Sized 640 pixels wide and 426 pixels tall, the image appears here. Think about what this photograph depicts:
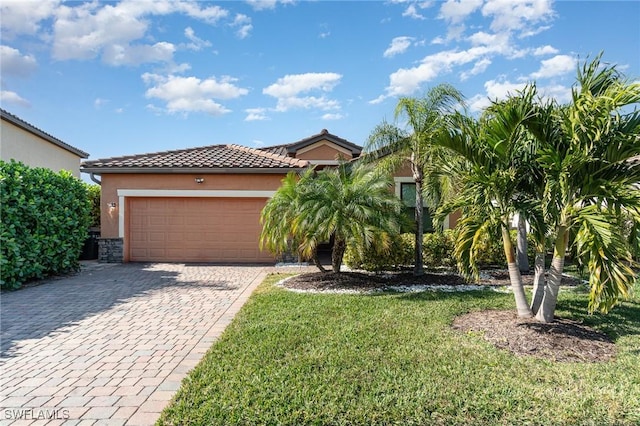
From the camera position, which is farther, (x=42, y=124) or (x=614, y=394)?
(x=42, y=124)

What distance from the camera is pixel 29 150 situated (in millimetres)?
17031

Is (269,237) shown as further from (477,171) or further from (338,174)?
(477,171)

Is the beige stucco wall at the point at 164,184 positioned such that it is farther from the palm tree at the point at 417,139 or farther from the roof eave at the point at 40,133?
the roof eave at the point at 40,133

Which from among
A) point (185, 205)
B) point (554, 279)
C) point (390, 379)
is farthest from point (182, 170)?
point (554, 279)

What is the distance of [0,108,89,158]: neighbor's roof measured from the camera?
1520 centimetres

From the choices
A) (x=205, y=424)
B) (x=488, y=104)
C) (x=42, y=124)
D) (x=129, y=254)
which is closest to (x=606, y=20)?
(x=488, y=104)

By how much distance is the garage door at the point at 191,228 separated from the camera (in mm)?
13883

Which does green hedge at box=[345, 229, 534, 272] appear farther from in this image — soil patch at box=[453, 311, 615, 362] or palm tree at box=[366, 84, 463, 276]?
A: soil patch at box=[453, 311, 615, 362]

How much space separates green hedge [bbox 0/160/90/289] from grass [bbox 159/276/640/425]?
7.19 metres

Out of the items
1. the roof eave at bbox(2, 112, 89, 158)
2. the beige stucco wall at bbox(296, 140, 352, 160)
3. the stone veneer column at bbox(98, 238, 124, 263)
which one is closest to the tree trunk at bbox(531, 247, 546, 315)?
the beige stucco wall at bbox(296, 140, 352, 160)

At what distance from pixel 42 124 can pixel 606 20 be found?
75.2ft

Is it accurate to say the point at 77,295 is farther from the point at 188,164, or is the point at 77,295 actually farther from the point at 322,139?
the point at 322,139

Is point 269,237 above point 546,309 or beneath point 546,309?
above

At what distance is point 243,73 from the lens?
12.5m
